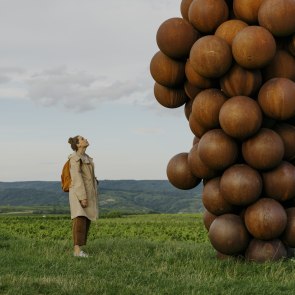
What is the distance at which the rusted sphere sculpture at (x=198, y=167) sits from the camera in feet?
29.5

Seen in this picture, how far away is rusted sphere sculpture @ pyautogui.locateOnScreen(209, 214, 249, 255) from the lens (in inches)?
338

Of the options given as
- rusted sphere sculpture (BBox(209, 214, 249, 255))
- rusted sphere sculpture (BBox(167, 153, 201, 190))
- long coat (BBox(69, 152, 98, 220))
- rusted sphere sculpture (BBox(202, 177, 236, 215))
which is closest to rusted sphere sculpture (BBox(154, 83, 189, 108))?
rusted sphere sculpture (BBox(167, 153, 201, 190))

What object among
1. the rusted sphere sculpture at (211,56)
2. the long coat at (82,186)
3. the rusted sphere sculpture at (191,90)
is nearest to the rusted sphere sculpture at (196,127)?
the rusted sphere sculpture at (191,90)

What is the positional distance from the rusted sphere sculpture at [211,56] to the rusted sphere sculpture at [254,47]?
17cm

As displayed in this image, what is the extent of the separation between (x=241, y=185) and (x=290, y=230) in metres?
1.19

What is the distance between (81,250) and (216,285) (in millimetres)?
3493

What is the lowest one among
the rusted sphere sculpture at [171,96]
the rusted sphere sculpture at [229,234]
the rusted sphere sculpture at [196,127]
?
the rusted sphere sculpture at [229,234]

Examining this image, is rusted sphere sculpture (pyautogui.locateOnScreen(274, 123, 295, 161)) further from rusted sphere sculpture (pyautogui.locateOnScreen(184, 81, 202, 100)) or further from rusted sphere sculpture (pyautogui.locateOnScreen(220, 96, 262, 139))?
rusted sphere sculpture (pyautogui.locateOnScreen(184, 81, 202, 100))

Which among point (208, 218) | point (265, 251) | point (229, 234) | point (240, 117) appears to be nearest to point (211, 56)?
point (240, 117)

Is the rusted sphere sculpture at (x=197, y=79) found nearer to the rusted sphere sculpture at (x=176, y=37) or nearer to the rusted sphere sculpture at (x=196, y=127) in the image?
the rusted sphere sculpture at (x=176, y=37)

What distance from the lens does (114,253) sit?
10.2 m

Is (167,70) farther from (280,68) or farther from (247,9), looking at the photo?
(280,68)

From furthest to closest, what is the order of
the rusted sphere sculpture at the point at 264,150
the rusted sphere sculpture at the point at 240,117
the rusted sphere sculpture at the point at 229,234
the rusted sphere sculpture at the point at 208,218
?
the rusted sphere sculpture at the point at 208,218, the rusted sphere sculpture at the point at 229,234, the rusted sphere sculpture at the point at 264,150, the rusted sphere sculpture at the point at 240,117

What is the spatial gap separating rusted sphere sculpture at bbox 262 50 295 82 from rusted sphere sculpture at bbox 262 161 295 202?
1.39 m
